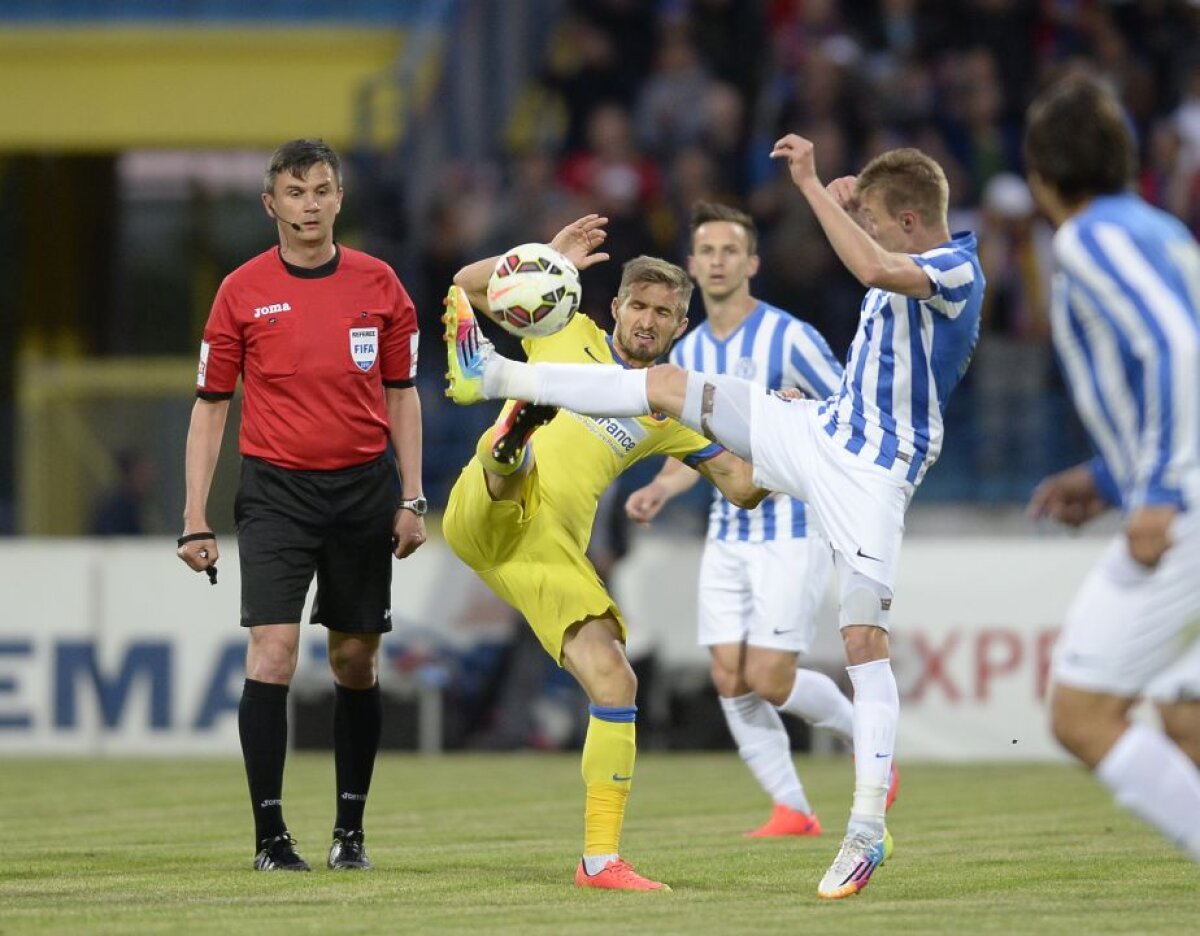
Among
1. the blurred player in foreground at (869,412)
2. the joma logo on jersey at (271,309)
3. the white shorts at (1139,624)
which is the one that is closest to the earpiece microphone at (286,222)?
the joma logo on jersey at (271,309)

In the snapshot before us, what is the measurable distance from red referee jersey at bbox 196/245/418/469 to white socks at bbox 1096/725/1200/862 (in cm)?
329

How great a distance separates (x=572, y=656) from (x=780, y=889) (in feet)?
3.45

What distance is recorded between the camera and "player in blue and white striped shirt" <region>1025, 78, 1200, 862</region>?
534 centimetres

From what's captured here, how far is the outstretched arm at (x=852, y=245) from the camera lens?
256 inches

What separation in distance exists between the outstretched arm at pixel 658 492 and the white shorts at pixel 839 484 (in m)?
1.65

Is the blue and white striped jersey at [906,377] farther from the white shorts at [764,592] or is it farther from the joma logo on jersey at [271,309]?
the white shorts at [764,592]

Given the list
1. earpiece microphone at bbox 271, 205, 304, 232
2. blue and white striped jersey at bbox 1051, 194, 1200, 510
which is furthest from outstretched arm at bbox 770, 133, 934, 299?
earpiece microphone at bbox 271, 205, 304, 232

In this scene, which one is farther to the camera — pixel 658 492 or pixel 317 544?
pixel 658 492

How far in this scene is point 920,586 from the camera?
1431cm

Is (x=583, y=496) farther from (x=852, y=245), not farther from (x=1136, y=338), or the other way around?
(x=1136, y=338)

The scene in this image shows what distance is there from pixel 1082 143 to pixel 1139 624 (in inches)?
48.8

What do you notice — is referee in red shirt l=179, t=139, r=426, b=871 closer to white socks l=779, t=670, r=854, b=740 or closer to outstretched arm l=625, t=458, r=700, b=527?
outstretched arm l=625, t=458, r=700, b=527

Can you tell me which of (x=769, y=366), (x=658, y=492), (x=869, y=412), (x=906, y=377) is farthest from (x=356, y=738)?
(x=769, y=366)

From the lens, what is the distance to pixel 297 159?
7.63 metres
